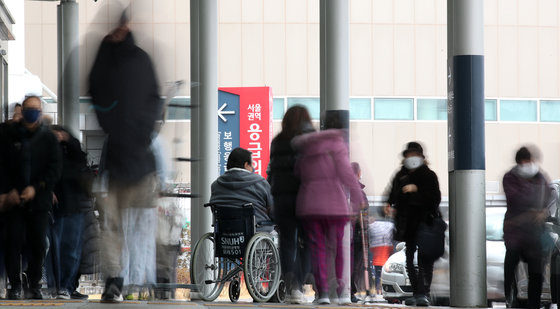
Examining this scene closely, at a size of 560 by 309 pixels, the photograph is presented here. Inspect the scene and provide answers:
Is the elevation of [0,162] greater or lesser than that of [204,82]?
lesser

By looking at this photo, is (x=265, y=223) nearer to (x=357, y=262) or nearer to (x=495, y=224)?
(x=357, y=262)

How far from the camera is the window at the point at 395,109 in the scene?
3881 cm

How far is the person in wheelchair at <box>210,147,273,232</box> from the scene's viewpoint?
11.7 meters

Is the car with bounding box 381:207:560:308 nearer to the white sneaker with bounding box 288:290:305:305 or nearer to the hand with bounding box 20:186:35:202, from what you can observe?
the white sneaker with bounding box 288:290:305:305

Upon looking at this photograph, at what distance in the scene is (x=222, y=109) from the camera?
25047mm

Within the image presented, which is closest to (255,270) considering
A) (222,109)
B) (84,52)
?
(84,52)

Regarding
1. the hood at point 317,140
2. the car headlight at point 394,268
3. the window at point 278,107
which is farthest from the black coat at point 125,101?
the window at point 278,107

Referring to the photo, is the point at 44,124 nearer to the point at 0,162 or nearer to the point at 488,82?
the point at 0,162

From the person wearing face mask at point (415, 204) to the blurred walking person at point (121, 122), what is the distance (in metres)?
4.34

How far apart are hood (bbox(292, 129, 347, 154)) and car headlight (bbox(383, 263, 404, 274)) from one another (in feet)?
19.6

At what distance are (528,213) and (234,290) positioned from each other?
124 inches

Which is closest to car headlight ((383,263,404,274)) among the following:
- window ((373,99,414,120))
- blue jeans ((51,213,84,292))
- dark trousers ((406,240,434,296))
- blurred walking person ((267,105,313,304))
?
dark trousers ((406,240,434,296))

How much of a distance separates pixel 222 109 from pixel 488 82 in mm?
16129

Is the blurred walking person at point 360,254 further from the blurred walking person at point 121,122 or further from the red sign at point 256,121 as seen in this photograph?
the red sign at point 256,121
